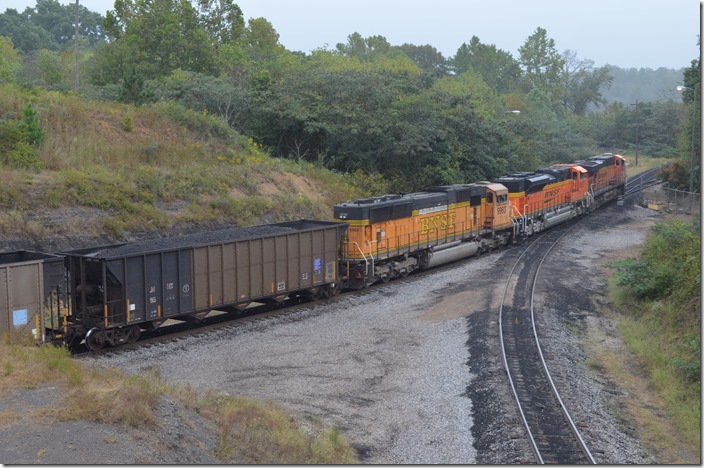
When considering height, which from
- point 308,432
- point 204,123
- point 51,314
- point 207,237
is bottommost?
point 308,432

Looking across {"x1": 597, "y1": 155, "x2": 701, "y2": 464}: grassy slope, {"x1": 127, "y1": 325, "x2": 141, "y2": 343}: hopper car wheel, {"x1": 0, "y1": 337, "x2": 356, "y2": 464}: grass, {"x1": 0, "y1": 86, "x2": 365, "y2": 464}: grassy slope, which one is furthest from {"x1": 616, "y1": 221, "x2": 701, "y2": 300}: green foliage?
{"x1": 127, "y1": 325, "x2": 141, "y2": 343}: hopper car wheel

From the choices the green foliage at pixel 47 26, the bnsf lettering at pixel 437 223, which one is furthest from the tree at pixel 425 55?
the bnsf lettering at pixel 437 223

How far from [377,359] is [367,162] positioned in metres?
31.4

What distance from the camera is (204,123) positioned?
1780 inches

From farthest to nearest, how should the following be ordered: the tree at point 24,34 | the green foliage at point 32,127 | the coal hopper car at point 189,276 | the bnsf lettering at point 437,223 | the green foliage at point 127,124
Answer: the tree at point 24,34 → the green foliage at point 127,124 → the bnsf lettering at point 437,223 → the green foliage at point 32,127 → the coal hopper car at point 189,276

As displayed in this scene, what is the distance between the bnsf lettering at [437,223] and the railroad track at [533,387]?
453 cm

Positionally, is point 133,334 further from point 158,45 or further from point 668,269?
point 158,45

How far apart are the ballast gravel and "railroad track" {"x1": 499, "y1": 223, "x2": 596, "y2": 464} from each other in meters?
0.27

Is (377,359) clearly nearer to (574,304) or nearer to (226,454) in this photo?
(226,454)

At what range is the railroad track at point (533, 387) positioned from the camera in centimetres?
1427

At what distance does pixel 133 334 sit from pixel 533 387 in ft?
36.0

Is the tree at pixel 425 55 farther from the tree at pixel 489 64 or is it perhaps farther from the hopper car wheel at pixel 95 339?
the hopper car wheel at pixel 95 339

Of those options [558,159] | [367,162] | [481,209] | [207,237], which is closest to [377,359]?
[207,237]

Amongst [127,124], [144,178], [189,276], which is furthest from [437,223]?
[127,124]
